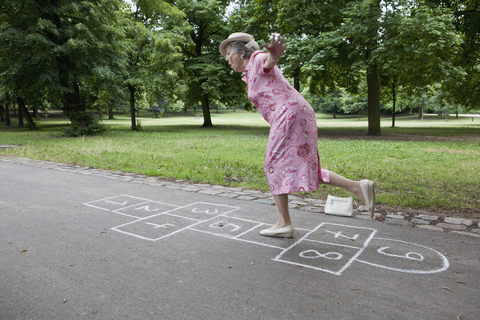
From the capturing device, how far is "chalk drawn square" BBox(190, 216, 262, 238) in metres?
4.00

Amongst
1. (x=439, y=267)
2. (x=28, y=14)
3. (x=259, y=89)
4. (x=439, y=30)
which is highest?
(x=28, y=14)

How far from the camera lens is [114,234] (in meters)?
3.97

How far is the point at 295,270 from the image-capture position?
3.05 m

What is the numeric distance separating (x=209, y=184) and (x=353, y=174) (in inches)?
119

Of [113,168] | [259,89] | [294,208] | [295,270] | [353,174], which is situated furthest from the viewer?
[113,168]

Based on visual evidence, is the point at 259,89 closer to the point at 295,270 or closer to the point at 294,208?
the point at 295,270

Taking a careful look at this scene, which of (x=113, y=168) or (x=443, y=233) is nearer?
(x=443, y=233)

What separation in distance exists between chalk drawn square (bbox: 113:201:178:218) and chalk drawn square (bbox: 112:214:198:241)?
0.67ft

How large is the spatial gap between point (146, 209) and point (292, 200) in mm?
2243

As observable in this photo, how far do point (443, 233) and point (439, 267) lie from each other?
1007 millimetres

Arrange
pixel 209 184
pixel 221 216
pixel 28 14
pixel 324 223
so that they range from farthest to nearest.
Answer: pixel 28 14 → pixel 209 184 → pixel 221 216 → pixel 324 223

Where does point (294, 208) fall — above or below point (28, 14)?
below

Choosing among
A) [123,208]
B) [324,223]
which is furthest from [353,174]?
[123,208]

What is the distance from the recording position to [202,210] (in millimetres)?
4930
